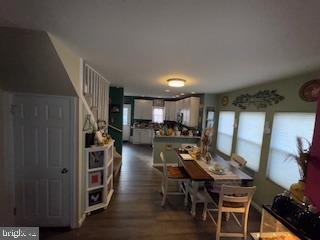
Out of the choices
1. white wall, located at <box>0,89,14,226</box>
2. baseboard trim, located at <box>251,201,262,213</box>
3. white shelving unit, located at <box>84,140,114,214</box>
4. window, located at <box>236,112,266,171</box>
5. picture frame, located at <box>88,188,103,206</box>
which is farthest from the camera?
window, located at <box>236,112,266,171</box>

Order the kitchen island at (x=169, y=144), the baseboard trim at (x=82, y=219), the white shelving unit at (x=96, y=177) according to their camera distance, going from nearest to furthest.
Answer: the baseboard trim at (x=82, y=219)
the white shelving unit at (x=96, y=177)
the kitchen island at (x=169, y=144)

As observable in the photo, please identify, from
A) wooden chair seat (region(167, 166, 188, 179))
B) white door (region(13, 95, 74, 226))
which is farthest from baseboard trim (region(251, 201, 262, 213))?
white door (region(13, 95, 74, 226))

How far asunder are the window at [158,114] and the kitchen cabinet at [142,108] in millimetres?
257

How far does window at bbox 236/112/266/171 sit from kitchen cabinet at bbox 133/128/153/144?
5203 millimetres

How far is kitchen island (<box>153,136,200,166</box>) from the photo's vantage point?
18.5ft

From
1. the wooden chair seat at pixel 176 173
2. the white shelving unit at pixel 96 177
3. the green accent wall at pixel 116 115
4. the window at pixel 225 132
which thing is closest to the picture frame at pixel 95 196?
the white shelving unit at pixel 96 177

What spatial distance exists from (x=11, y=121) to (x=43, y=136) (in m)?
0.43

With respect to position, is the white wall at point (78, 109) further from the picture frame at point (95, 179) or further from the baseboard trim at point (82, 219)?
the picture frame at point (95, 179)

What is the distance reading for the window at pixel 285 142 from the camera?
8.72 feet

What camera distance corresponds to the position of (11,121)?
7.89 feet

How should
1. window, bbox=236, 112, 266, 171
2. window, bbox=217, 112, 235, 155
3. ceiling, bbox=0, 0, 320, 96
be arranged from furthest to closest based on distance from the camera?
window, bbox=217, 112, 235, 155
window, bbox=236, 112, 266, 171
ceiling, bbox=0, 0, 320, 96

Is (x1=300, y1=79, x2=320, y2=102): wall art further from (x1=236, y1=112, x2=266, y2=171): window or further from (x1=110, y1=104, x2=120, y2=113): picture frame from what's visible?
(x1=110, y1=104, x2=120, y2=113): picture frame

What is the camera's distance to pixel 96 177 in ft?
9.94

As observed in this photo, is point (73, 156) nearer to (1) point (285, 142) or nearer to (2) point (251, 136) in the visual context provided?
(1) point (285, 142)
